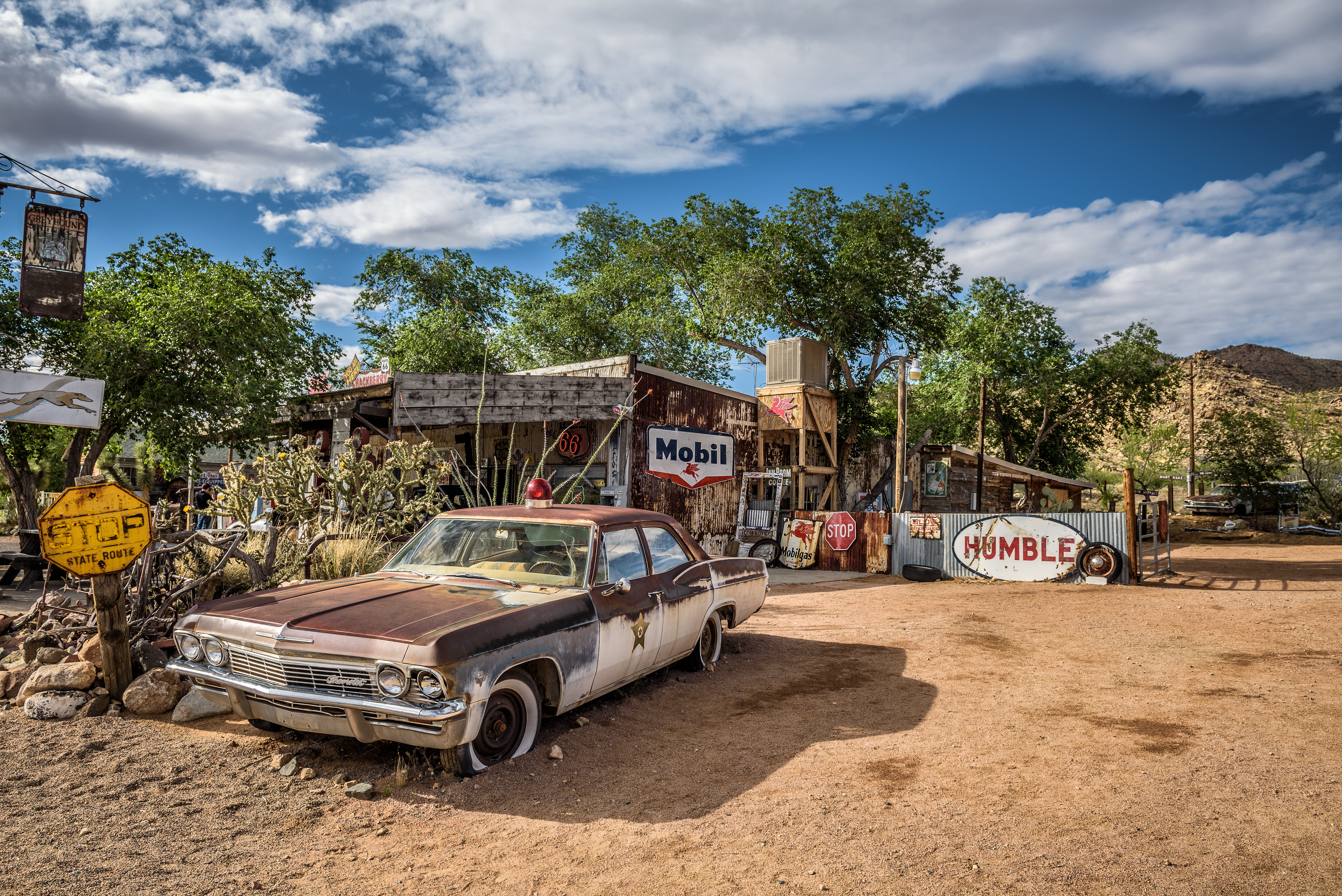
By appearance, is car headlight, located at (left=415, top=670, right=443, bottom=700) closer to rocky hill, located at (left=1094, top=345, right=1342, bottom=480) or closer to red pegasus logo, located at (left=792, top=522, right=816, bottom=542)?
red pegasus logo, located at (left=792, top=522, right=816, bottom=542)

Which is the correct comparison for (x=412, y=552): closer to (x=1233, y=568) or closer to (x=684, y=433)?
(x=684, y=433)

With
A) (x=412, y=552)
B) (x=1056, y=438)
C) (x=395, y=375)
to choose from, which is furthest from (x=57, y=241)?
(x=1056, y=438)

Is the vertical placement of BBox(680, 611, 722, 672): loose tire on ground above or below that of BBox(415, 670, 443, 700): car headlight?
below

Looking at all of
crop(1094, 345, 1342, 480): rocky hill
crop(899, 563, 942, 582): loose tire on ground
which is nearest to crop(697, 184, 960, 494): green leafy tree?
crop(899, 563, 942, 582): loose tire on ground

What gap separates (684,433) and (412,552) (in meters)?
10.2

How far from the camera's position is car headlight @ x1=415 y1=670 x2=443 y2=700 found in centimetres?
367

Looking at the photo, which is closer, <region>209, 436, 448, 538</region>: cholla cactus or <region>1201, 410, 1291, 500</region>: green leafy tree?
<region>209, 436, 448, 538</region>: cholla cactus

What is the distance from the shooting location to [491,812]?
12.2 feet

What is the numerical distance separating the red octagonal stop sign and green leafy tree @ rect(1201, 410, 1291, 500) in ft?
80.9

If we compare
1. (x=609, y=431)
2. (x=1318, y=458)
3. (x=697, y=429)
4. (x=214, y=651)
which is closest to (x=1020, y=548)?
(x=697, y=429)

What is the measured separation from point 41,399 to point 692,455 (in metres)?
10.0

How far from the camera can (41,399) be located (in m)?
10.6

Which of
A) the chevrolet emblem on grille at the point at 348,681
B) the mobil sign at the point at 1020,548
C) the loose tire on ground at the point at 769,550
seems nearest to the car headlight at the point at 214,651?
the chevrolet emblem on grille at the point at 348,681

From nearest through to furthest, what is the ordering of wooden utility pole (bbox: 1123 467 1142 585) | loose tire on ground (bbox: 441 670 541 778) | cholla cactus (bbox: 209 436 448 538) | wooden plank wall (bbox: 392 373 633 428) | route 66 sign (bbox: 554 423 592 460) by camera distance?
loose tire on ground (bbox: 441 670 541 778) < cholla cactus (bbox: 209 436 448 538) < wooden plank wall (bbox: 392 373 633 428) < wooden utility pole (bbox: 1123 467 1142 585) < route 66 sign (bbox: 554 423 592 460)
